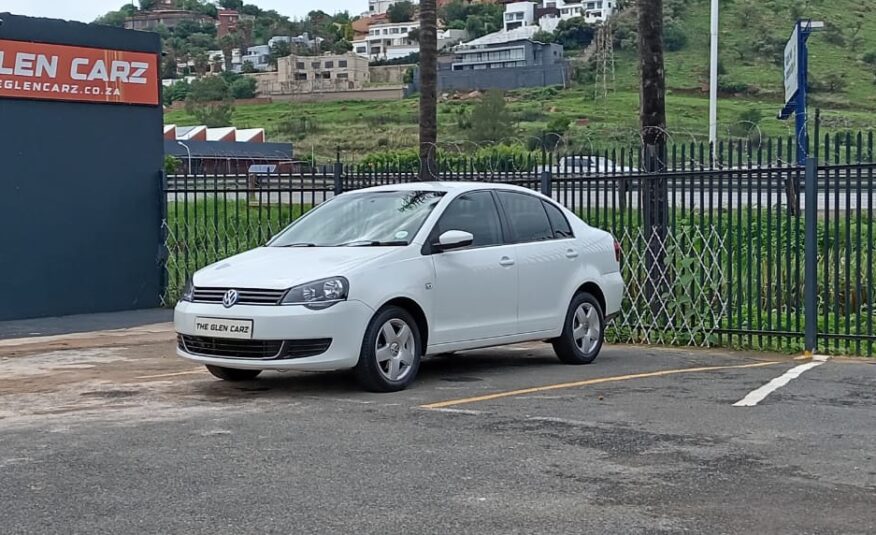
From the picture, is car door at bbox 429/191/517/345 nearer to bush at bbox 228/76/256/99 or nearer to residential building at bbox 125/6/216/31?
bush at bbox 228/76/256/99

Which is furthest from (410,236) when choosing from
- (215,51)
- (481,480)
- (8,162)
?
(215,51)

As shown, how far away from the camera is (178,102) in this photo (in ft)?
368

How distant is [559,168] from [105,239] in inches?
268

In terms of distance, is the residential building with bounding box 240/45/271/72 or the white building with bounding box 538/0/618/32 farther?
the residential building with bounding box 240/45/271/72

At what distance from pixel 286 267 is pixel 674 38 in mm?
85852

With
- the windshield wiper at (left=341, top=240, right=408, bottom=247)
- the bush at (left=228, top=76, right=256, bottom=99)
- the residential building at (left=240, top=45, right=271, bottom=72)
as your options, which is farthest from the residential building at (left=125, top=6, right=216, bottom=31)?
the windshield wiper at (left=341, top=240, right=408, bottom=247)

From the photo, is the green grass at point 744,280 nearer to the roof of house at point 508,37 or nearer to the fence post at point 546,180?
the fence post at point 546,180

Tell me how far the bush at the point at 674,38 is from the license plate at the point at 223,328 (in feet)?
280

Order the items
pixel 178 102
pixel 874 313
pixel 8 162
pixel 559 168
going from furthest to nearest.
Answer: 1. pixel 178 102
2. pixel 8 162
3. pixel 559 168
4. pixel 874 313

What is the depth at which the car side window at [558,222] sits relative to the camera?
449 inches

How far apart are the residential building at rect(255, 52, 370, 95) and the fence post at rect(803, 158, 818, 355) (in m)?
106

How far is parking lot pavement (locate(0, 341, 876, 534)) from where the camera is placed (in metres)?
5.85

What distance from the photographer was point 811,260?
12055 millimetres

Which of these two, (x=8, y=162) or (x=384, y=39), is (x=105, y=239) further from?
(x=384, y=39)
